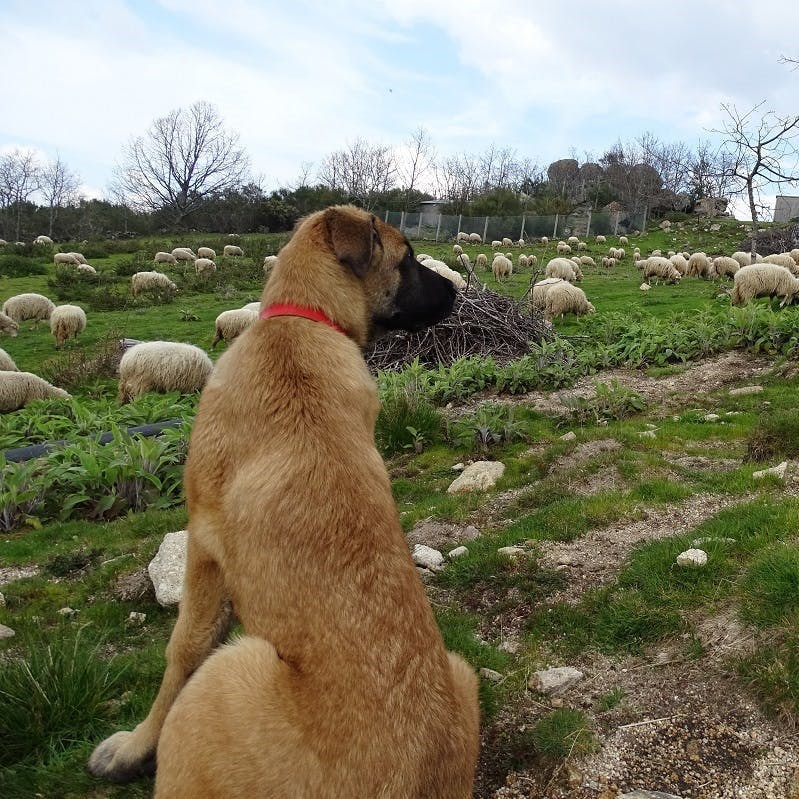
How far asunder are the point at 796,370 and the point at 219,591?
1005 cm

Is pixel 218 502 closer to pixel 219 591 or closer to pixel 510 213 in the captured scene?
pixel 219 591

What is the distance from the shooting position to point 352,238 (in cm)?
328

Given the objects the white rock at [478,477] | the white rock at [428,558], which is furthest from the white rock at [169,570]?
the white rock at [478,477]

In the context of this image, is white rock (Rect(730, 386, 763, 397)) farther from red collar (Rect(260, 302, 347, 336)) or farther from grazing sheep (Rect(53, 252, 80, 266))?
grazing sheep (Rect(53, 252, 80, 266))

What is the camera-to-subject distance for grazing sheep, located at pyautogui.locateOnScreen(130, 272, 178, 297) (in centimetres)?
3027

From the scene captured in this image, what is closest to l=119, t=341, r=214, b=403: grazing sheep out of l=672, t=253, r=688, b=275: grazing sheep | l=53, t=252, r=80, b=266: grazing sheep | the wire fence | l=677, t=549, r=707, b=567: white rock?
l=677, t=549, r=707, b=567: white rock

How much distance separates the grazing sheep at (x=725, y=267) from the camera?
30.5 m

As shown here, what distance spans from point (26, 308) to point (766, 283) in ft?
88.4

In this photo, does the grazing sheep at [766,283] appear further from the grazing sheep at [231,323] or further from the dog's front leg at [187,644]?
the dog's front leg at [187,644]

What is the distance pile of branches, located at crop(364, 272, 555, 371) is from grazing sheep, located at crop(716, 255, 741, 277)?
2104 centimetres

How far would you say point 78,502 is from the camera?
694cm

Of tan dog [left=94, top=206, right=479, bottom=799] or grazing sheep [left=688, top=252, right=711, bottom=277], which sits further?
grazing sheep [left=688, top=252, right=711, bottom=277]

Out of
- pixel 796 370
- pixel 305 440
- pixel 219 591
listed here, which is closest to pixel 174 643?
pixel 219 591

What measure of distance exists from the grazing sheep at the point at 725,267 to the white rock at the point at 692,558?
102 ft
